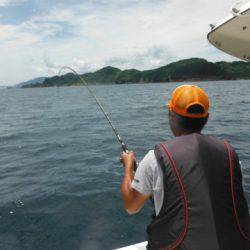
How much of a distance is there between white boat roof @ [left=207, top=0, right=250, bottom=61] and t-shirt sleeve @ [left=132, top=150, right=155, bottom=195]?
385 centimetres

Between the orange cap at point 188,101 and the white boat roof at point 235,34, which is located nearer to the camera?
the orange cap at point 188,101

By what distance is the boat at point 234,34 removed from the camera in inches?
239

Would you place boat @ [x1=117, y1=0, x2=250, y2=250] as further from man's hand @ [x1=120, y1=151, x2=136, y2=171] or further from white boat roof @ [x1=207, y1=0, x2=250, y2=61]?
man's hand @ [x1=120, y1=151, x2=136, y2=171]

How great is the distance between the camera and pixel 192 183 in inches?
114

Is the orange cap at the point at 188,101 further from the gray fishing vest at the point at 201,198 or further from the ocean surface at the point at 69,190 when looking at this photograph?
the ocean surface at the point at 69,190

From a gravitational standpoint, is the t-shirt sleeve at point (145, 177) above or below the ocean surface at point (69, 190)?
above

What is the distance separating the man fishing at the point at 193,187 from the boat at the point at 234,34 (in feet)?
11.5

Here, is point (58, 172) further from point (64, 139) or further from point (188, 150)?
point (188, 150)

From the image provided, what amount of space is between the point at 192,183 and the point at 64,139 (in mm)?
18796

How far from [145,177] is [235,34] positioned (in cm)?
474

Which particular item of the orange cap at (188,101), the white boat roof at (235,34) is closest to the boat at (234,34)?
the white boat roof at (235,34)

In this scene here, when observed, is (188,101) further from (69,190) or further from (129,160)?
(69,190)

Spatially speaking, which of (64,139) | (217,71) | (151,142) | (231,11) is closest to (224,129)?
(151,142)

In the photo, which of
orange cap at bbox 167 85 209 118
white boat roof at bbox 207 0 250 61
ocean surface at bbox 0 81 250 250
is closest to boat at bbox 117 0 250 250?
white boat roof at bbox 207 0 250 61
